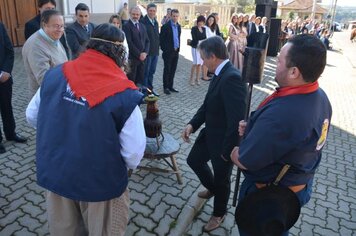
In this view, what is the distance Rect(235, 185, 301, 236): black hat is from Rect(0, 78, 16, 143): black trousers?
3.72m

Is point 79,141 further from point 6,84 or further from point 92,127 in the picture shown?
point 6,84

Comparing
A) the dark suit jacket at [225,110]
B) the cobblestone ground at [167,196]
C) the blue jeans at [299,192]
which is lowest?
the cobblestone ground at [167,196]

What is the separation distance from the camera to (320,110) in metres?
1.82

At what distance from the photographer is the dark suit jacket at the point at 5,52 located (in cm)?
407

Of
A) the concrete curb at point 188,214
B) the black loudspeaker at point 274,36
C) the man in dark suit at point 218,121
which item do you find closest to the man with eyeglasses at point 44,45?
the man in dark suit at point 218,121

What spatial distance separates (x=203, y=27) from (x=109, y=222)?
696 centimetres

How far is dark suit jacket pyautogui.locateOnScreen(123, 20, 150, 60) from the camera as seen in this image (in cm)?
625

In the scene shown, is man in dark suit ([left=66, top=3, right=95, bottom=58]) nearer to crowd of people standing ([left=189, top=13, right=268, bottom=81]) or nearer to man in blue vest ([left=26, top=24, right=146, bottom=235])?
man in blue vest ([left=26, top=24, right=146, bottom=235])

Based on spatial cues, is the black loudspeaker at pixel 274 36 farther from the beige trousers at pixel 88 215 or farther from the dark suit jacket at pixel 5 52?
the beige trousers at pixel 88 215

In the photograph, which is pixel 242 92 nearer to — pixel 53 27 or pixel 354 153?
pixel 53 27

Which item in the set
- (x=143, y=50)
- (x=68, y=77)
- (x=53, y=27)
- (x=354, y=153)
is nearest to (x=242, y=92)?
(x=68, y=77)

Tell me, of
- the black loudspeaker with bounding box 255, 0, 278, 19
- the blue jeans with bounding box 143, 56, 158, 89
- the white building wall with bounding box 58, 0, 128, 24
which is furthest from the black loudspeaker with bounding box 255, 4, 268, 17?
the blue jeans with bounding box 143, 56, 158, 89

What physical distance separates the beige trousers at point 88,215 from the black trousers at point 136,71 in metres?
4.61

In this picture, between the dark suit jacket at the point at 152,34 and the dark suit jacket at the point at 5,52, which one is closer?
the dark suit jacket at the point at 5,52
